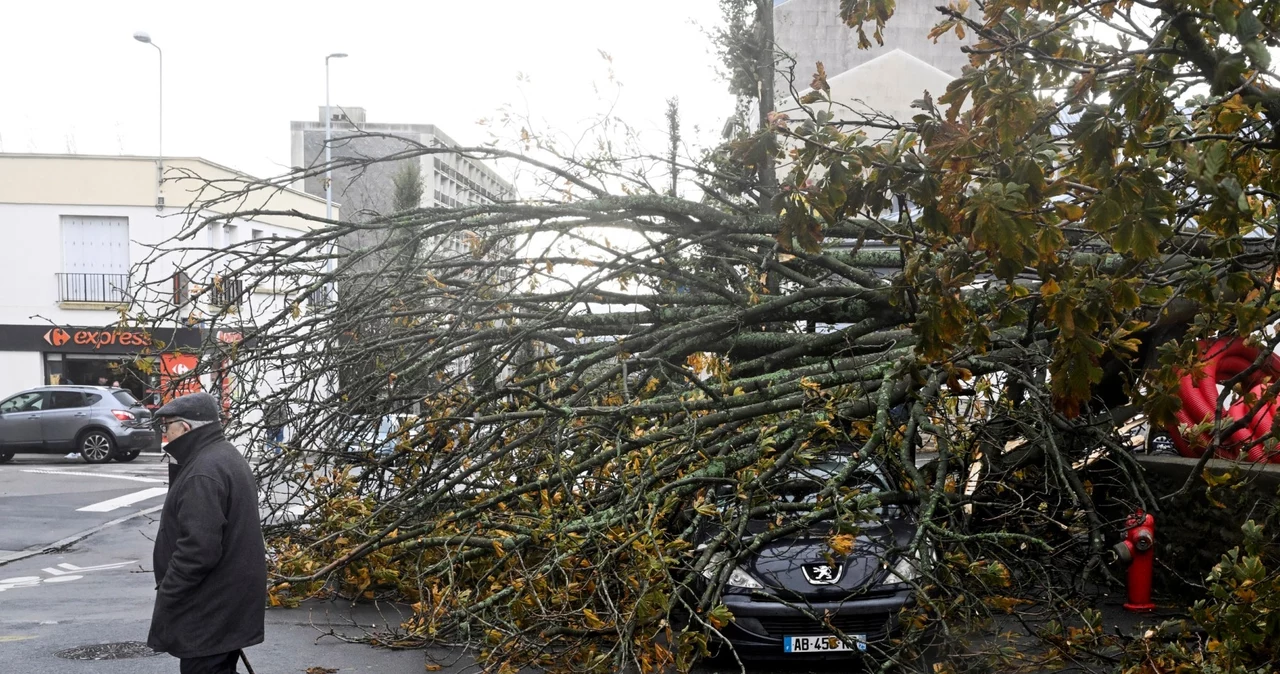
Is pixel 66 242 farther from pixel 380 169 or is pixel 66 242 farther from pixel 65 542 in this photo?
pixel 65 542

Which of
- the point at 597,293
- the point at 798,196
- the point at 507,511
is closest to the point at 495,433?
the point at 507,511

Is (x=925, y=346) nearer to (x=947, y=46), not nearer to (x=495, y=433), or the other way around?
(x=495, y=433)

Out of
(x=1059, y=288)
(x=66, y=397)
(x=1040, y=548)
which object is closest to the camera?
(x=1059, y=288)

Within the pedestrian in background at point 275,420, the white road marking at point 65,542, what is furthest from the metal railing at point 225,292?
the white road marking at point 65,542

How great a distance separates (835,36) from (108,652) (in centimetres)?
3177

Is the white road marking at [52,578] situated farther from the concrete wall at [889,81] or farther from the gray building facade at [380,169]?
the concrete wall at [889,81]

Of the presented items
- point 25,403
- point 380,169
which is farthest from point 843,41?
point 25,403

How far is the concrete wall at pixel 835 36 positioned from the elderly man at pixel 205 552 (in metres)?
31.4

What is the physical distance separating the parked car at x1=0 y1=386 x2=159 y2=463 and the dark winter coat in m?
21.8

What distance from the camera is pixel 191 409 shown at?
5.46 meters

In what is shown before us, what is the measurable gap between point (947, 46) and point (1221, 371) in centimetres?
2673

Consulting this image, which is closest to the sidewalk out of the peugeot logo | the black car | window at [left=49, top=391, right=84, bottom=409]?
the black car

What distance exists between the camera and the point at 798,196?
205 inches

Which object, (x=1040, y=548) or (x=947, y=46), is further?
(x=947, y=46)
